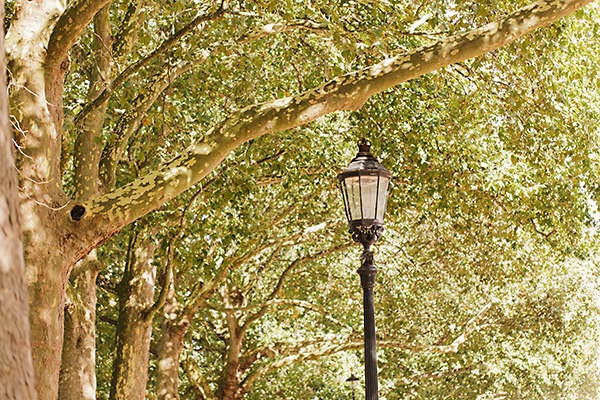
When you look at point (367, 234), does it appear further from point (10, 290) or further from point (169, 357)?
point (169, 357)

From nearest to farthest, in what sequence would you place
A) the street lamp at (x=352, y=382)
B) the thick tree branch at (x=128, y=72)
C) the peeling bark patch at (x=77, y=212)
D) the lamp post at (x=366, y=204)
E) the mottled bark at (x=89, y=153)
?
the peeling bark patch at (x=77, y=212), the lamp post at (x=366, y=204), the thick tree branch at (x=128, y=72), the mottled bark at (x=89, y=153), the street lamp at (x=352, y=382)

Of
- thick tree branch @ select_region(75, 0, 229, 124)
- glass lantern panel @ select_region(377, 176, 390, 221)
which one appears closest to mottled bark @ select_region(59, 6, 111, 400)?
thick tree branch @ select_region(75, 0, 229, 124)

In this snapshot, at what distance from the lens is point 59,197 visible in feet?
15.8

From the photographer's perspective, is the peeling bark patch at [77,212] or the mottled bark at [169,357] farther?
the mottled bark at [169,357]

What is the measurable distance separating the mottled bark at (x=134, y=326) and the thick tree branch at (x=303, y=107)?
15.6 feet

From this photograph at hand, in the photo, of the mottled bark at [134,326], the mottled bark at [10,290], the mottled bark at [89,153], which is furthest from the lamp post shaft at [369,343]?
the mottled bark at [134,326]

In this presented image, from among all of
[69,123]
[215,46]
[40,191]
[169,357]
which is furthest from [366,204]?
[169,357]

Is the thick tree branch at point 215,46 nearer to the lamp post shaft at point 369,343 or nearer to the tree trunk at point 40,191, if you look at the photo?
the tree trunk at point 40,191

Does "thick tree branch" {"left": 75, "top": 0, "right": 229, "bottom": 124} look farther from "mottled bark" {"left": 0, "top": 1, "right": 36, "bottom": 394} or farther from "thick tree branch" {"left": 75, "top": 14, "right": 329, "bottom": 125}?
"mottled bark" {"left": 0, "top": 1, "right": 36, "bottom": 394}

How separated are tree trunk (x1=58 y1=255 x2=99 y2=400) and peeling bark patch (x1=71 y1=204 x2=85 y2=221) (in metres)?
3.33

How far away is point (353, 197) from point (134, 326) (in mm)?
5024

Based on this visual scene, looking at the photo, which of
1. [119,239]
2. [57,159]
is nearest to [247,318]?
[119,239]

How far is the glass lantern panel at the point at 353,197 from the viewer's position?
18.8 feet

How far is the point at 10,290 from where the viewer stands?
3.42ft
